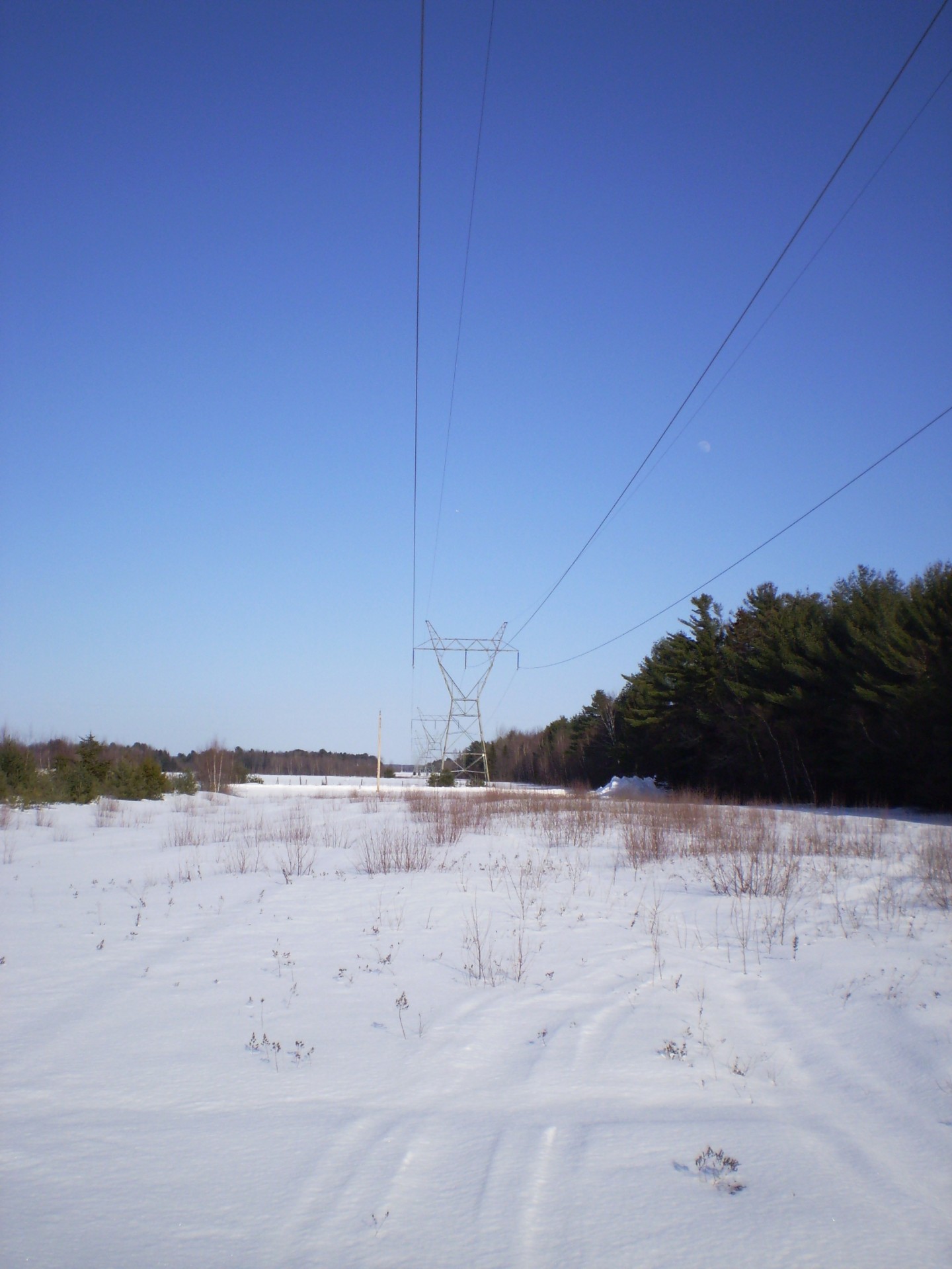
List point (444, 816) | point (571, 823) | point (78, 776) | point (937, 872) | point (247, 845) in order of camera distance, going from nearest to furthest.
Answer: point (937, 872)
point (247, 845)
point (571, 823)
point (444, 816)
point (78, 776)

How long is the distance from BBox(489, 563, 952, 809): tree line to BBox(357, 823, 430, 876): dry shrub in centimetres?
1365

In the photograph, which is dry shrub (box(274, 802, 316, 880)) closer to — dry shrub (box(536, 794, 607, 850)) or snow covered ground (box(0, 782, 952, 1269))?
snow covered ground (box(0, 782, 952, 1269))

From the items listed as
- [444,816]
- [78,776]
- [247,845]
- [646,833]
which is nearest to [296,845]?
[247,845]

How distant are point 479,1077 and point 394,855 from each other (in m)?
6.81

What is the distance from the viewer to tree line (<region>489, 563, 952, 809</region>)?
22.9 m

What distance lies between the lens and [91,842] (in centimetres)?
1365

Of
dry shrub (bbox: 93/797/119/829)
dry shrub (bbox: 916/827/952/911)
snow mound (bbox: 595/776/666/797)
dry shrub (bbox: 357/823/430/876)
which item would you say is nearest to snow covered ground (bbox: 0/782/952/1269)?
dry shrub (bbox: 916/827/952/911)

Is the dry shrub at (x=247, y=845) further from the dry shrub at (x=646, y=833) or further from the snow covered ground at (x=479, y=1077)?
the dry shrub at (x=646, y=833)

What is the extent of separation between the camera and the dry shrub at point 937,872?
24.3 feet

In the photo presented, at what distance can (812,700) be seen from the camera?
28.4m

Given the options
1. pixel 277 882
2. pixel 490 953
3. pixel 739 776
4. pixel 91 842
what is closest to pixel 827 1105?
pixel 490 953

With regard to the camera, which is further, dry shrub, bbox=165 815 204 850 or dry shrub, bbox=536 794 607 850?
dry shrub, bbox=165 815 204 850

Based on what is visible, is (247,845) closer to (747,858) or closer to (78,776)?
(747,858)

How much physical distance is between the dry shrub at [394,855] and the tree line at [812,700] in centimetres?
1365
